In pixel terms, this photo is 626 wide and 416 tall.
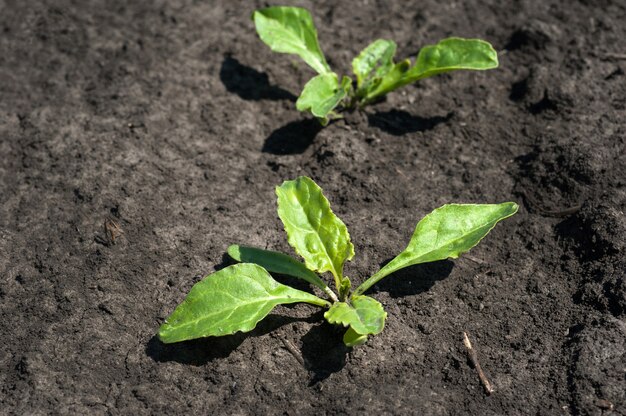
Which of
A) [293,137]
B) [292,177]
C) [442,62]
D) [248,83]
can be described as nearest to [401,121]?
[442,62]

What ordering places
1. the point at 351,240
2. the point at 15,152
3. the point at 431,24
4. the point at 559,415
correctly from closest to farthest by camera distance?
the point at 559,415
the point at 351,240
the point at 15,152
the point at 431,24

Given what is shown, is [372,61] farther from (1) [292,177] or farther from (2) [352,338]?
(2) [352,338]

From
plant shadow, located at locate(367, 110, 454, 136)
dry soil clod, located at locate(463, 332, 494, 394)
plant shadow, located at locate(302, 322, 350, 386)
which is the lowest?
dry soil clod, located at locate(463, 332, 494, 394)

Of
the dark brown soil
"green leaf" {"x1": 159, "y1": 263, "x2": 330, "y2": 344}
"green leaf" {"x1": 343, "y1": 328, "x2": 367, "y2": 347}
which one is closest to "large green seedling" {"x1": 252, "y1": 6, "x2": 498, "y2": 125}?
Result: the dark brown soil

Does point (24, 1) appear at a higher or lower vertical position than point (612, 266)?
higher

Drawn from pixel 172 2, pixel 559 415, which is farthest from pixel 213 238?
pixel 172 2

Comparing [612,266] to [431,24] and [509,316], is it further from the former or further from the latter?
[431,24]

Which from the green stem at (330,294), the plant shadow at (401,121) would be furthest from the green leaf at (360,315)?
the plant shadow at (401,121)

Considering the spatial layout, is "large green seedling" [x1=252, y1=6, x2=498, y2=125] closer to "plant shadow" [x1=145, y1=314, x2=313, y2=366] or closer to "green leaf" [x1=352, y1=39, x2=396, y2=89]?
"green leaf" [x1=352, y1=39, x2=396, y2=89]
